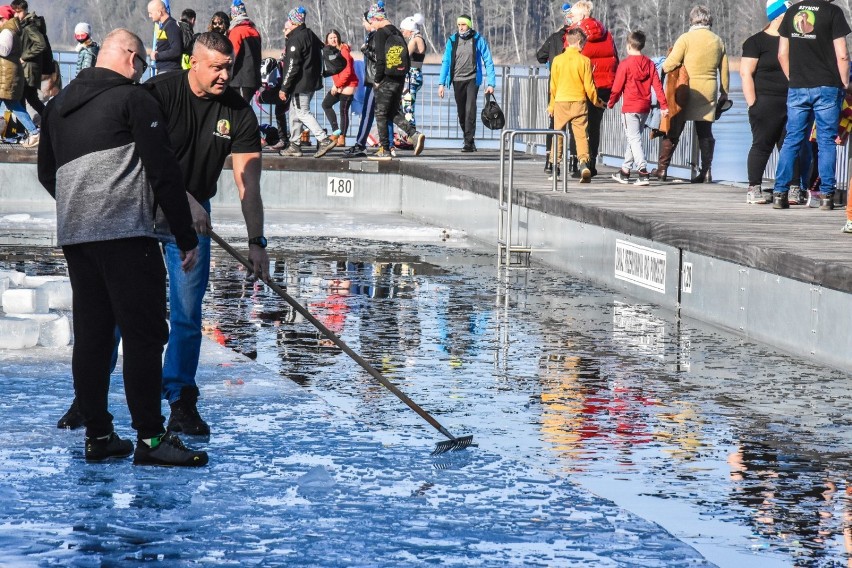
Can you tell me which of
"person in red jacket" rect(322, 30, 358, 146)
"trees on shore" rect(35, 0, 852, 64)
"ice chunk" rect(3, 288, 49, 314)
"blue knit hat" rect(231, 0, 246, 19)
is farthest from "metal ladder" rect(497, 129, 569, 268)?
"trees on shore" rect(35, 0, 852, 64)

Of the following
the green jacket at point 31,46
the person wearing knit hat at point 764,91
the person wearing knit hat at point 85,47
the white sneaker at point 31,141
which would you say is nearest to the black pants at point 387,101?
the white sneaker at point 31,141

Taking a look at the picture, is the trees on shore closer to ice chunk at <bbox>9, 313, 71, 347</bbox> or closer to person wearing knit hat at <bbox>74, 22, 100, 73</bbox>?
person wearing knit hat at <bbox>74, 22, 100, 73</bbox>

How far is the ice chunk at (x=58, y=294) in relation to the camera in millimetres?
10312

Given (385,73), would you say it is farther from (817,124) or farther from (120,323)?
(120,323)

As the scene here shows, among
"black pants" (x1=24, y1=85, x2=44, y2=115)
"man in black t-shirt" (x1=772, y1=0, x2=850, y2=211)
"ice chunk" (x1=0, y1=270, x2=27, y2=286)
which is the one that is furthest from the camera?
"black pants" (x1=24, y1=85, x2=44, y2=115)

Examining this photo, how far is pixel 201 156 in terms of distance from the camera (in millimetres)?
6902

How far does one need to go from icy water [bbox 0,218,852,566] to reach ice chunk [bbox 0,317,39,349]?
2.21 feet

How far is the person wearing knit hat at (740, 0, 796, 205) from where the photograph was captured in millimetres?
13406

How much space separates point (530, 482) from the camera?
6223mm

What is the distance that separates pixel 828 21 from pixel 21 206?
423 inches

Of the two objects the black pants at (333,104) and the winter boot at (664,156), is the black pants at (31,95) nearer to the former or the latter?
the black pants at (333,104)

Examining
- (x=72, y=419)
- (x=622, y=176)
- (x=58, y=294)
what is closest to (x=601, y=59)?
(x=622, y=176)

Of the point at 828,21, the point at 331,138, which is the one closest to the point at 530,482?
the point at 828,21

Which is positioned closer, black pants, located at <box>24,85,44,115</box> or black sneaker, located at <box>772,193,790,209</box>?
black sneaker, located at <box>772,193,790,209</box>
